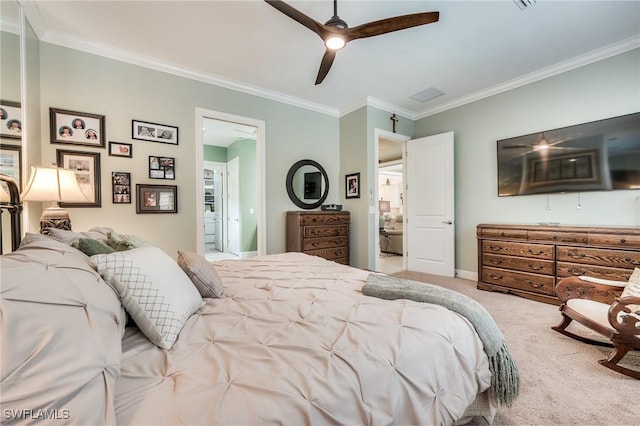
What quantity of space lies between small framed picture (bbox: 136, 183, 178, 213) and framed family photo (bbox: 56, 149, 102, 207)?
1.18 feet

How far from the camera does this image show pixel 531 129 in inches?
139

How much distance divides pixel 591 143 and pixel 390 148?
400 centimetres

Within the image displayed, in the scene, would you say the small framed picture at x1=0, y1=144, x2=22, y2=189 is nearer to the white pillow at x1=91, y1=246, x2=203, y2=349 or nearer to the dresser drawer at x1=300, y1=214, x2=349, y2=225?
the white pillow at x1=91, y1=246, x2=203, y2=349

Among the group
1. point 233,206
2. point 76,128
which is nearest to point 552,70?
point 76,128

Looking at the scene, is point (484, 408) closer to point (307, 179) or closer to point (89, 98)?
point (307, 179)

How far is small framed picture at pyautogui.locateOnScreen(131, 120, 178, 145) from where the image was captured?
9.88ft

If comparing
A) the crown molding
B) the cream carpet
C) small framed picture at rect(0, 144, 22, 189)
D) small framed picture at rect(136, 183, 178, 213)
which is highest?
the crown molding

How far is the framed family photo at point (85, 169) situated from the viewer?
8.76 ft

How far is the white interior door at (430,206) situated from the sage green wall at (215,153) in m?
4.63

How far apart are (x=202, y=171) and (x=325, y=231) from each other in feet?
6.21

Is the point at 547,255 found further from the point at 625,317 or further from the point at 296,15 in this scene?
the point at 296,15

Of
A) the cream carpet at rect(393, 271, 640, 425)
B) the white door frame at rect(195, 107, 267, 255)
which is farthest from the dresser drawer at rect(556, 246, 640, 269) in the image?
the white door frame at rect(195, 107, 267, 255)

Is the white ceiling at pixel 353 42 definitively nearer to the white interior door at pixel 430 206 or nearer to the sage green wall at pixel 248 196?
the white interior door at pixel 430 206

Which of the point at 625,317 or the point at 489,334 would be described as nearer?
the point at 489,334
